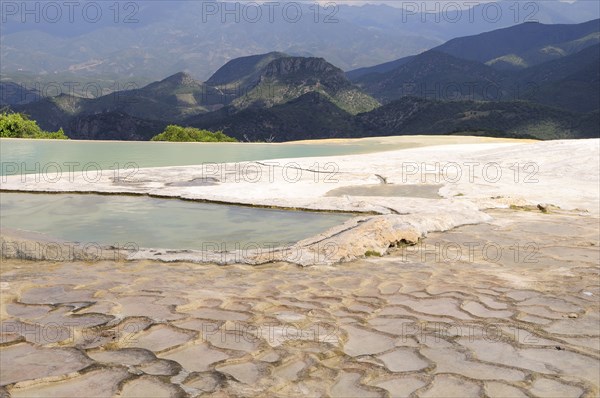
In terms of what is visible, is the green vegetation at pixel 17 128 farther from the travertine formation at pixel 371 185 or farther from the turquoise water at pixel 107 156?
the travertine formation at pixel 371 185

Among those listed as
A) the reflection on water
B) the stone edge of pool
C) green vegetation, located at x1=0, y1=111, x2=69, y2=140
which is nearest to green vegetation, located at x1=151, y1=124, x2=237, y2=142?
green vegetation, located at x1=0, y1=111, x2=69, y2=140

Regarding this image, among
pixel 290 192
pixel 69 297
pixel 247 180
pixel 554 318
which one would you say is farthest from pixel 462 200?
pixel 69 297

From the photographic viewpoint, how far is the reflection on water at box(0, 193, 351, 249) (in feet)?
28.9

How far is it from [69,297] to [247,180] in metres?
9.88

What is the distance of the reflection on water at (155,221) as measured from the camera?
8.82 m

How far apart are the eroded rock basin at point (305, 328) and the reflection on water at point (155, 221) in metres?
2.12

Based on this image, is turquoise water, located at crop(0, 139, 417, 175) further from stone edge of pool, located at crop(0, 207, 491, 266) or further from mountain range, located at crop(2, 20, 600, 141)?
mountain range, located at crop(2, 20, 600, 141)

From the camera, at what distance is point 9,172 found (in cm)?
1802

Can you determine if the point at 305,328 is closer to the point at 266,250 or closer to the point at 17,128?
the point at 266,250

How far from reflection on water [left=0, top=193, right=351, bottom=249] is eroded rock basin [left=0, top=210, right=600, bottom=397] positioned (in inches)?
83.5

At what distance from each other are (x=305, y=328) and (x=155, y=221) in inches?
245

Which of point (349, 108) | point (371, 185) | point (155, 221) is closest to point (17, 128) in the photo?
point (371, 185)

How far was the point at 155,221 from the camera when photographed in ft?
33.3

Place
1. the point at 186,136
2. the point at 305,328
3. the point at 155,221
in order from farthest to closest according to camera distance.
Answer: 1. the point at 186,136
2. the point at 155,221
3. the point at 305,328
